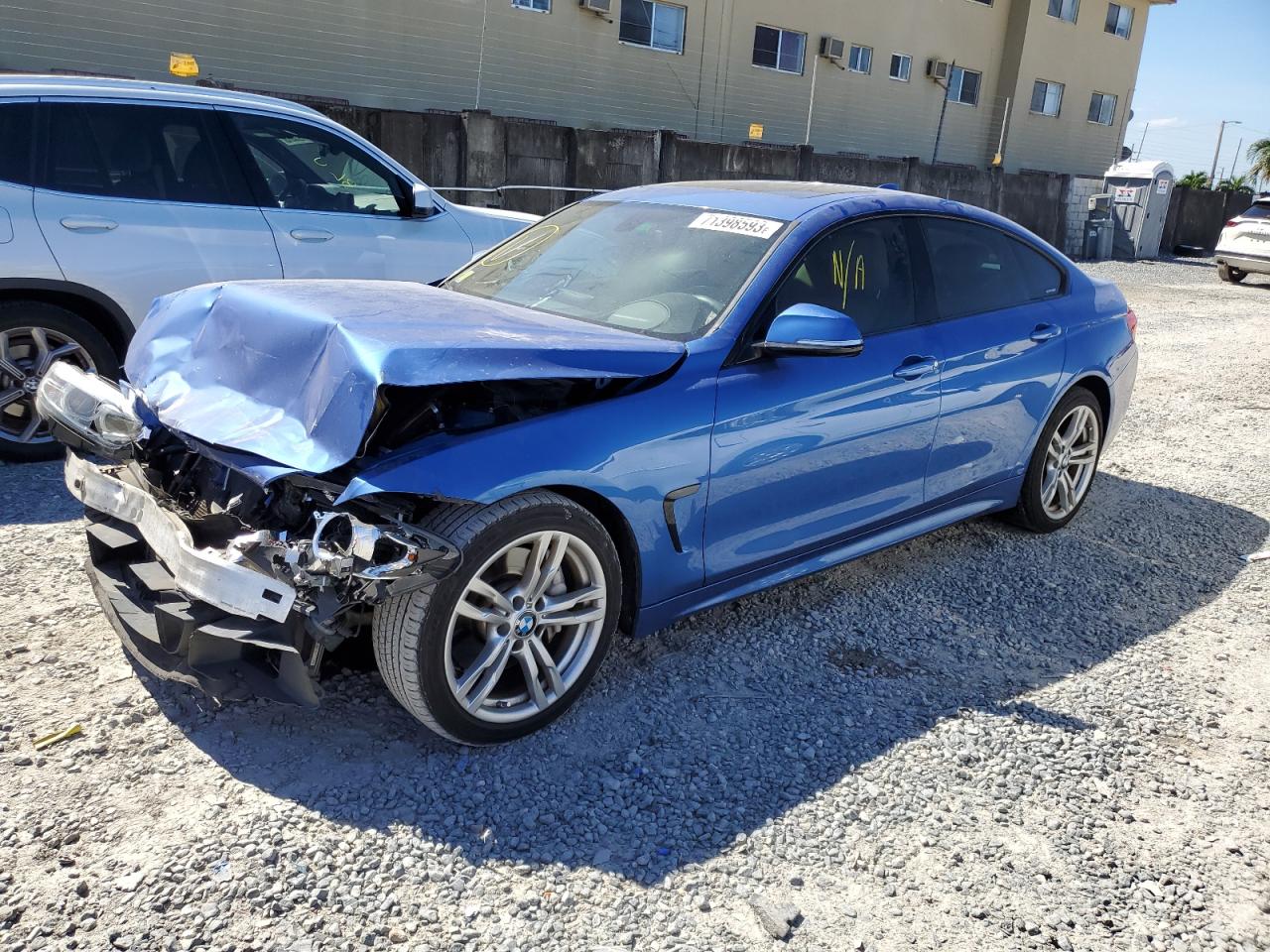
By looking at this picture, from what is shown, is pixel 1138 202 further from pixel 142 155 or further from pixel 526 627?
pixel 526 627

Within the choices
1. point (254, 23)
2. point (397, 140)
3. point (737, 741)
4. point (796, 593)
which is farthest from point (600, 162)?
point (737, 741)

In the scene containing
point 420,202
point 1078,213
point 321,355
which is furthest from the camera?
point 1078,213

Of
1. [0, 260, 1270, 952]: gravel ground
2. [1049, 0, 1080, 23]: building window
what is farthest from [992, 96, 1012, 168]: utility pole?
[0, 260, 1270, 952]: gravel ground

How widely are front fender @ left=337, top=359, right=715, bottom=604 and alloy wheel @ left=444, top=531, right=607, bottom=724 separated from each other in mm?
203

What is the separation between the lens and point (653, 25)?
18531 millimetres

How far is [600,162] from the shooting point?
45.8 feet

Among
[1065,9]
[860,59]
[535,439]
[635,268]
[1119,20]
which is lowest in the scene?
[535,439]

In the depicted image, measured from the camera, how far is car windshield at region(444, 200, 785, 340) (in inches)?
146

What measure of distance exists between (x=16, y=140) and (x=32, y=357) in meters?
1.10

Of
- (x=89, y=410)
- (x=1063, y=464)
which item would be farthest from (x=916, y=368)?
(x=89, y=410)

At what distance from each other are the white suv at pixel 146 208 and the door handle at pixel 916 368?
3.54 meters

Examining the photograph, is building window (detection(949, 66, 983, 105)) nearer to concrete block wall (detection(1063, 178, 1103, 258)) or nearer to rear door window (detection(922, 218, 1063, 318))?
concrete block wall (detection(1063, 178, 1103, 258))

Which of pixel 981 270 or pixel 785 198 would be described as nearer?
pixel 785 198

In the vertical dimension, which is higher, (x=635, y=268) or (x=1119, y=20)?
(x=1119, y=20)
